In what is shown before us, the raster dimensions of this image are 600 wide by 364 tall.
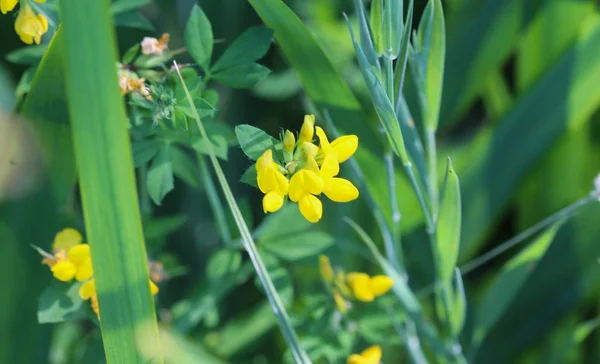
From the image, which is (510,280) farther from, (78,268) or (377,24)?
(78,268)

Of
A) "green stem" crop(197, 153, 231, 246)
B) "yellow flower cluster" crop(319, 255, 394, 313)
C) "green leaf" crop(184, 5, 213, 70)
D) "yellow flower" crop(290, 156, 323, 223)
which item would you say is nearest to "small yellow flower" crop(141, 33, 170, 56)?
"green leaf" crop(184, 5, 213, 70)

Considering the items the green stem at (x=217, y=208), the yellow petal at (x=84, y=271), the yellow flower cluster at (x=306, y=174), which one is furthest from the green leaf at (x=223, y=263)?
the yellow flower cluster at (x=306, y=174)

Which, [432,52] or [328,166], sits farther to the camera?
[432,52]

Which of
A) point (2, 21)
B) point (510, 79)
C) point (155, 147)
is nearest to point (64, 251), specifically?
point (155, 147)

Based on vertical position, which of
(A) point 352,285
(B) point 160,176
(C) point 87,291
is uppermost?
(B) point 160,176

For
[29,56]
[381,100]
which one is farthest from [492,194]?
[29,56]

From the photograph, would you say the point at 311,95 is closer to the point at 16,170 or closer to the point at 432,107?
the point at 432,107

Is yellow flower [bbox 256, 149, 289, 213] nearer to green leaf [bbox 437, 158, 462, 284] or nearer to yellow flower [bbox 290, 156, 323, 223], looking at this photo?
yellow flower [bbox 290, 156, 323, 223]

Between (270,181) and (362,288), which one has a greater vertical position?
(270,181)
